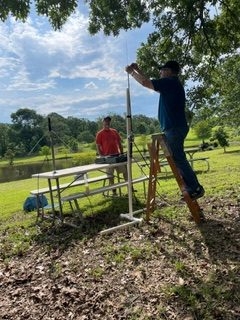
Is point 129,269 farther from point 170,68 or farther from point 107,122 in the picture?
point 107,122

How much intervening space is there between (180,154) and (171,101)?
32.4 inches

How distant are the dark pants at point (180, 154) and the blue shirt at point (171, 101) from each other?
0.09 meters

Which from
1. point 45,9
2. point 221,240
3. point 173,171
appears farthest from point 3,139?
point 221,240

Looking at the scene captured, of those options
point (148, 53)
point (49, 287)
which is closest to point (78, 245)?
point (49, 287)

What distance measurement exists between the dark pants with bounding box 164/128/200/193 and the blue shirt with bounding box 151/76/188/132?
9 centimetres

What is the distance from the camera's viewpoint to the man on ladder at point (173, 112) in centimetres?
588

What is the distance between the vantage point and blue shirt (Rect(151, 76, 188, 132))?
5.87 metres

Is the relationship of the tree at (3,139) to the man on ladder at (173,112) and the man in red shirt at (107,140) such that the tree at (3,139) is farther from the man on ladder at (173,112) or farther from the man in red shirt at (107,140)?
the man on ladder at (173,112)

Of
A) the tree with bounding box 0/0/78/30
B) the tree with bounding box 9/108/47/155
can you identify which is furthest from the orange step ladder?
the tree with bounding box 9/108/47/155

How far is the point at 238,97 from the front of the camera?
2978 centimetres

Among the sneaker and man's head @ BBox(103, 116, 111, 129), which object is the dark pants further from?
man's head @ BBox(103, 116, 111, 129)

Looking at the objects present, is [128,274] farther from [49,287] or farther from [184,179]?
[184,179]

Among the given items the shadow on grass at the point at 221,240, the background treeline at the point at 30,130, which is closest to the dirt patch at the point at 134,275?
the shadow on grass at the point at 221,240

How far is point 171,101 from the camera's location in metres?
5.95
